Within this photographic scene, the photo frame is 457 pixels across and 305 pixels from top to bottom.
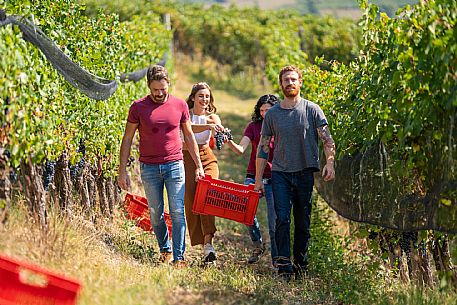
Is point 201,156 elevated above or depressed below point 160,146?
below

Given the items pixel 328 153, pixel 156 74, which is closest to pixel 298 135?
pixel 328 153

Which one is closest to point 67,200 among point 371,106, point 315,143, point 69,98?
point 69,98

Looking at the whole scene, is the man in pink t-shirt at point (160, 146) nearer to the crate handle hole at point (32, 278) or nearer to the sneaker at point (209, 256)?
the sneaker at point (209, 256)

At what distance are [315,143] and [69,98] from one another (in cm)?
222

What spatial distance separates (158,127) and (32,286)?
231 cm

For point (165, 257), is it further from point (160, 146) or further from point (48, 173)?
point (48, 173)

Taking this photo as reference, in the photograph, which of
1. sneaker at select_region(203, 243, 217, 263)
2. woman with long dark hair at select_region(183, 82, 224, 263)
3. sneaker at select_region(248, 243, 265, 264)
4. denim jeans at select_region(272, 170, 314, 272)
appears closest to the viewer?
denim jeans at select_region(272, 170, 314, 272)

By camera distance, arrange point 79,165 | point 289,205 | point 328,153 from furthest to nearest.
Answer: point 79,165 < point 289,205 < point 328,153

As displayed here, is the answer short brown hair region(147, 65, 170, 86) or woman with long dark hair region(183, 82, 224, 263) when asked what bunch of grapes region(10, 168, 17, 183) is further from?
woman with long dark hair region(183, 82, 224, 263)

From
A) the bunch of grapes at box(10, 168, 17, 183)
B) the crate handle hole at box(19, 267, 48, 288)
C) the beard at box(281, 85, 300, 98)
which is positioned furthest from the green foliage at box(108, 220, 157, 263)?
the crate handle hole at box(19, 267, 48, 288)

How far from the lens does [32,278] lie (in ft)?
15.2

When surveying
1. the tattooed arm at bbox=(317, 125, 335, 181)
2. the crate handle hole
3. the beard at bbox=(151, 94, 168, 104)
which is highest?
the beard at bbox=(151, 94, 168, 104)

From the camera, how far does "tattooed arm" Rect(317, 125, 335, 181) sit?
6.48 meters

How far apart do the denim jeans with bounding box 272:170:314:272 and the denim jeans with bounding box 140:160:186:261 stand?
80 centimetres
